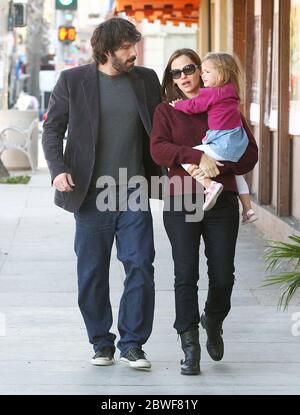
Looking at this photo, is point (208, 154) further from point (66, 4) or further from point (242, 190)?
point (66, 4)

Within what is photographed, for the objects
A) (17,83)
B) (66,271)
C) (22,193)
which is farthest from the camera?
(17,83)

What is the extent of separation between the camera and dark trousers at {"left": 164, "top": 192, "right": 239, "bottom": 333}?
246 inches

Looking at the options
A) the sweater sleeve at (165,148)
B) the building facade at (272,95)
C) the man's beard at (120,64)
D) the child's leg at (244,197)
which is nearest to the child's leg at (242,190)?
the child's leg at (244,197)

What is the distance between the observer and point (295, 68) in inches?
458

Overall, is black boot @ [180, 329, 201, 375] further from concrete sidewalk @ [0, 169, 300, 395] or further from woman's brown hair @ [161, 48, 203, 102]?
woman's brown hair @ [161, 48, 203, 102]

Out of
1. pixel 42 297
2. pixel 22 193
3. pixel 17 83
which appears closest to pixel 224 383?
pixel 42 297

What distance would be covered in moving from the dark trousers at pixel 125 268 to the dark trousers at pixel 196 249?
24cm

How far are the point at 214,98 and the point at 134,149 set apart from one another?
635 millimetres

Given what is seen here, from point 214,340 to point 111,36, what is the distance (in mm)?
1803

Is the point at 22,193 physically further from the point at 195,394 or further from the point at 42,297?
the point at 195,394

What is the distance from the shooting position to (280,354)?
6828 millimetres

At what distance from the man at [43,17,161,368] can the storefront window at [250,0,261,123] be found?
25.3 feet

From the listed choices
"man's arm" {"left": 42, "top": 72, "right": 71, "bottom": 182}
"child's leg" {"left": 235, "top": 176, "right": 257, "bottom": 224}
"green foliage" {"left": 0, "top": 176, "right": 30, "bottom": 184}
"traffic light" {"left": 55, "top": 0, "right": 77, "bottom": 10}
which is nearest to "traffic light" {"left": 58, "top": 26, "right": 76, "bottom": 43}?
"traffic light" {"left": 55, "top": 0, "right": 77, "bottom": 10}

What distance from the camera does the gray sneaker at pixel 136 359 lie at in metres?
6.41
